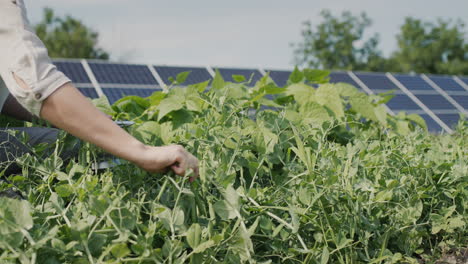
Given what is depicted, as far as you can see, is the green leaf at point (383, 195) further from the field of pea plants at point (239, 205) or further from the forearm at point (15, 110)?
the forearm at point (15, 110)

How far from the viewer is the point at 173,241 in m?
1.54

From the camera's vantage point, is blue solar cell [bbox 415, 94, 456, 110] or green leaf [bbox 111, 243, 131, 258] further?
blue solar cell [bbox 415, 94, 456, 110]

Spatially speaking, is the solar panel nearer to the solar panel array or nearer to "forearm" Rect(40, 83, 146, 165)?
the solar panel array

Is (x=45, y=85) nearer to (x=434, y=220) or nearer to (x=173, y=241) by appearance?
(x=173, y=241)

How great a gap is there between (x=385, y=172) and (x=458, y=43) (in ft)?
129

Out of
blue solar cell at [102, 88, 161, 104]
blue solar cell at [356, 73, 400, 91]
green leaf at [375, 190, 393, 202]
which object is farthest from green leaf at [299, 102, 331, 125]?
blue solar cell at [356, 73, 400, 91]

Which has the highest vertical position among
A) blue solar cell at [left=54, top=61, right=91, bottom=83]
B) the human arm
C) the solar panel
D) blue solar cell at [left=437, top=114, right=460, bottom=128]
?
the human arm

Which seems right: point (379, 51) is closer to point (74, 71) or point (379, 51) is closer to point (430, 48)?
point (430, 48)

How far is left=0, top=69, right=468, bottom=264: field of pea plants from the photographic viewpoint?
1.48 metres

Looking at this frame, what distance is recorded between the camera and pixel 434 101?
7.70 metres

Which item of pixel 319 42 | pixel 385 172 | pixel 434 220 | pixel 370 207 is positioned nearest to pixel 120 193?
pixel 370 207

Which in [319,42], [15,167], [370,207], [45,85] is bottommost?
[319,42]

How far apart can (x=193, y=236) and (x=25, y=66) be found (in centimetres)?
63

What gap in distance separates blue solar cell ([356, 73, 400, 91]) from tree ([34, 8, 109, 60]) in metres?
31.3
